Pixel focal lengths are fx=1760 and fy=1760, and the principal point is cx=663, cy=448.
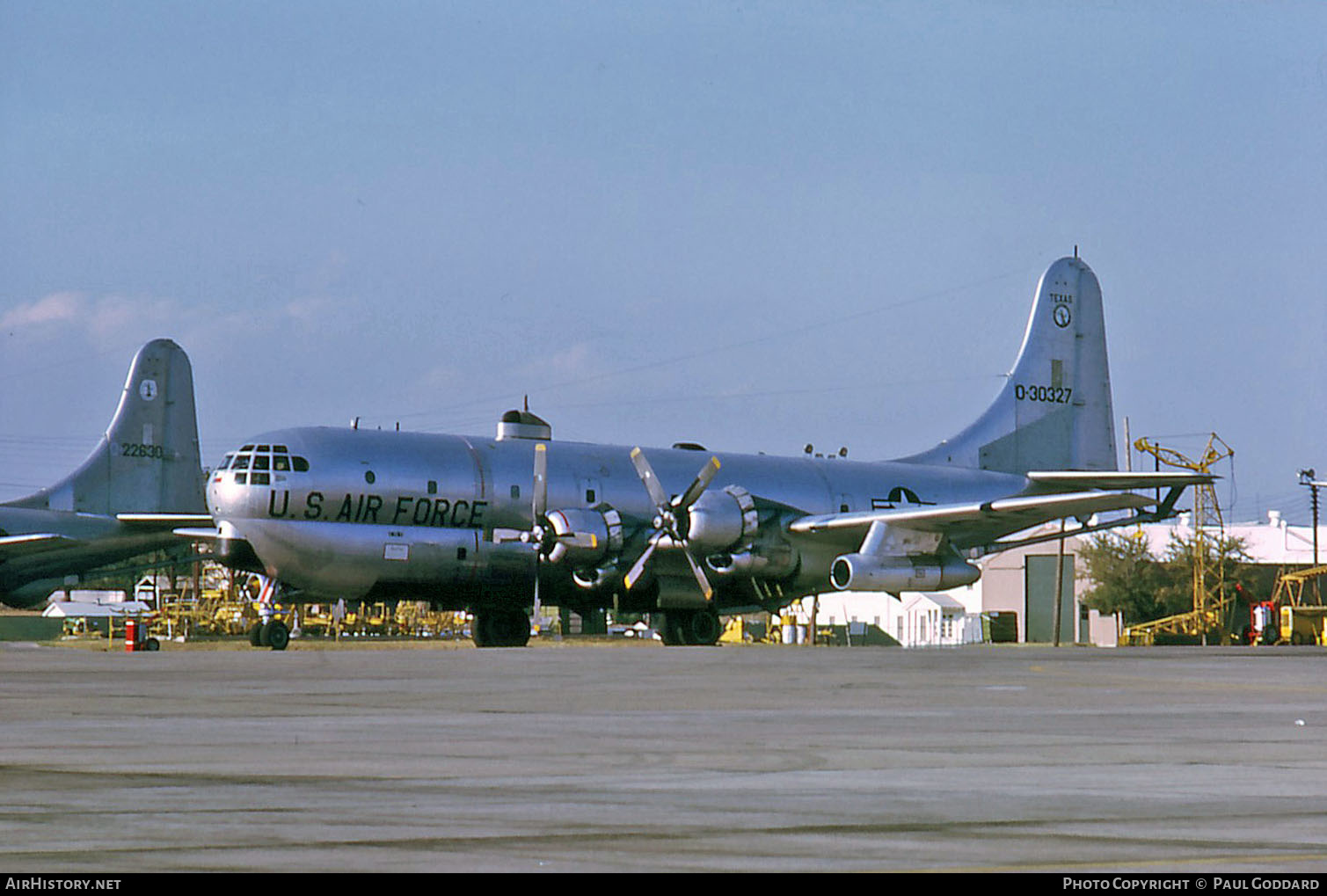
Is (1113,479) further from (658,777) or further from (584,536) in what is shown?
(658,777)

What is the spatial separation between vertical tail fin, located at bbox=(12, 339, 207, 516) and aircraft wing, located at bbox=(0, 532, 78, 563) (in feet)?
12.2

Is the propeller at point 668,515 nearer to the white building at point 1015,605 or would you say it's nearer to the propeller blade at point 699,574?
the propeller blade at point 699,574

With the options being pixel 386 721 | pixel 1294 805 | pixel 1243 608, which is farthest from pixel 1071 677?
pixel 1243 608

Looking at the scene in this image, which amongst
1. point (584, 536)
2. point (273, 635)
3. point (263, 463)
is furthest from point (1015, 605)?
point (263, 463)

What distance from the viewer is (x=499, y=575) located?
162ft

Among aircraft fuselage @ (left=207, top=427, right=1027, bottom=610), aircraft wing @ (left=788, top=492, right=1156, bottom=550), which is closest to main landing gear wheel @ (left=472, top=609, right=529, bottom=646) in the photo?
aircraft fuselage @ (left=207, top=427, right=1027, bottom=610)

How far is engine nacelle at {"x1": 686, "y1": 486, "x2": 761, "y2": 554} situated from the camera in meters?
49.6

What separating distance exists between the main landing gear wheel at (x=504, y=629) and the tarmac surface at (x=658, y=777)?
2616 centimetres

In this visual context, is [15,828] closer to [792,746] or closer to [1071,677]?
[792,746]

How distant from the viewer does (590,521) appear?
161ft

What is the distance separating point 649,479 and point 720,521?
2.58 metres

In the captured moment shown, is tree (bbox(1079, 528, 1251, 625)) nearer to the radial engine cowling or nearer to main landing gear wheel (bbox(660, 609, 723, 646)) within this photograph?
main landing gear wheel (bbox(660, 609, 723, 646))

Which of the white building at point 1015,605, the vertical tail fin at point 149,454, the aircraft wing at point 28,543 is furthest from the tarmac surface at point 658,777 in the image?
the white building at point 1015,605
